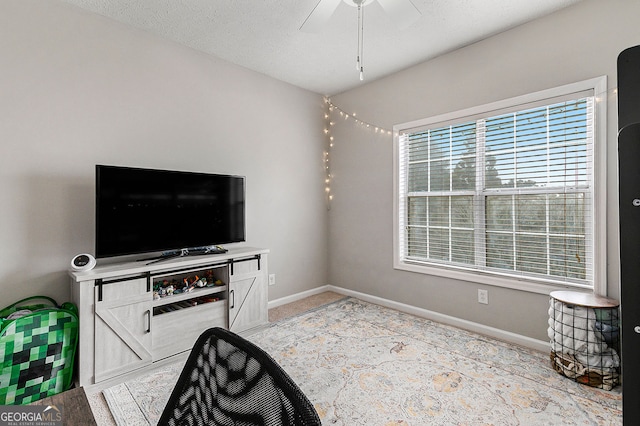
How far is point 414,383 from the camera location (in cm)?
212

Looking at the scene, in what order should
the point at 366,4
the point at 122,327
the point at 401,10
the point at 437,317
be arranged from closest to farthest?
the point at 401,10 → the point at 122,327 → the point at 366,4 → the point at 437,317

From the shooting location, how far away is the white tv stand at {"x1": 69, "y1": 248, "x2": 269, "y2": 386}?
6.85 ft

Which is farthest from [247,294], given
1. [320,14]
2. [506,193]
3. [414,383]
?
[506,193]

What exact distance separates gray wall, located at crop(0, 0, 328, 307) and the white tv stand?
44 centimetres

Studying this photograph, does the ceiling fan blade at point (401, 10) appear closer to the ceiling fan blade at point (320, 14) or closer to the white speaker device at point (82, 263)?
the ceiling fan blade at point (320, 14)

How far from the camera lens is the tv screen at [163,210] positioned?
7.52ft

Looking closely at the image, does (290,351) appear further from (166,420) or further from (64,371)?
(166,420)

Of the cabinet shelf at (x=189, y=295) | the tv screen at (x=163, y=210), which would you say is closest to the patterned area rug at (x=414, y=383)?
the cabinet shelf at (x=189, y=295)

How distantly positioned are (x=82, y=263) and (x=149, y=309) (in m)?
0.55

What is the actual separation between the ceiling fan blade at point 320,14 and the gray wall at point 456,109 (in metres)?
1.00

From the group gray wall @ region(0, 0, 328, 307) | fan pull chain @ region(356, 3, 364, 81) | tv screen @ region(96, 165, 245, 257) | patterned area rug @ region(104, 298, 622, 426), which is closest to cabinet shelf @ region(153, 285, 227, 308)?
tv screen @ region(96, 165, 245, 257)

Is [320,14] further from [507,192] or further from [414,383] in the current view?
[414,383]

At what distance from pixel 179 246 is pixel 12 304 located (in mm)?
1106

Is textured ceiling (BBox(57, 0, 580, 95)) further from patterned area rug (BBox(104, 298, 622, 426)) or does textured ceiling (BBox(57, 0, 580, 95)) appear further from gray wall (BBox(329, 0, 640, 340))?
patterned area rug (BBox(104, 298, 622, 426))
